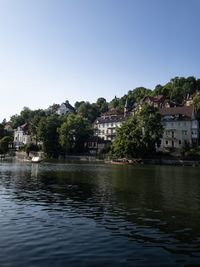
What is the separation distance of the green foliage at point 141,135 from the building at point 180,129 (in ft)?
45.3

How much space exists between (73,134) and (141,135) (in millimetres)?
42757

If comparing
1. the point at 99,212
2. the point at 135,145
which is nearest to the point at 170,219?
the point at 99,212

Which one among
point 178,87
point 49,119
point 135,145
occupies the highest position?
point 178,87

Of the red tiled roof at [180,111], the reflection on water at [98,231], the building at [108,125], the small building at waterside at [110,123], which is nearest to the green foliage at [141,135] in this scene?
the red tiled roof at [180,111]

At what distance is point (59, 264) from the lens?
13.4m

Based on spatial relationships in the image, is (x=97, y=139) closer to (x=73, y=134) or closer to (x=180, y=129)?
(x=73, y=134)

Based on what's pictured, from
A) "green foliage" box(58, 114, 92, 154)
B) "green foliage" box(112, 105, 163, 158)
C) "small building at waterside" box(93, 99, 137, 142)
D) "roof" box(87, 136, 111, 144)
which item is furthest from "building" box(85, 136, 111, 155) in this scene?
"green foliage" box(112, 105, 163, 158)

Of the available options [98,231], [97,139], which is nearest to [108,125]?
[97,139]

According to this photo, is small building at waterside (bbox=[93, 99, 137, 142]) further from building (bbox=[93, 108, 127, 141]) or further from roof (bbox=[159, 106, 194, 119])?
roof (bbox=[159, 106, 194, 119])

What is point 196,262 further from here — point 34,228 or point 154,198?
point 154,198

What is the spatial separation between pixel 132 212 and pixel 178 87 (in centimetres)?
17305

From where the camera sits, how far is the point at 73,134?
149 metres

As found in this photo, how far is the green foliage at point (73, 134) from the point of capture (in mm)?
145250

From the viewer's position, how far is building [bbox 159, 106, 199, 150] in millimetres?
127250
